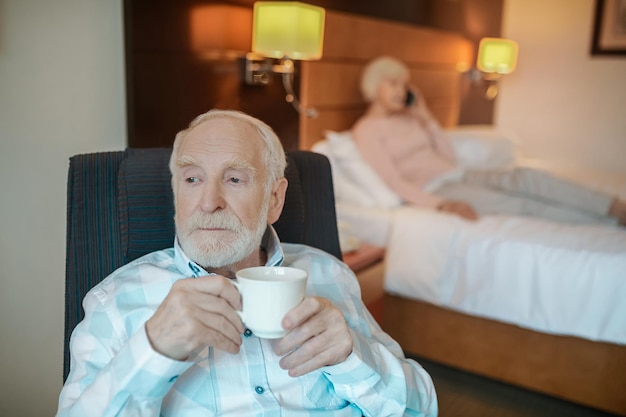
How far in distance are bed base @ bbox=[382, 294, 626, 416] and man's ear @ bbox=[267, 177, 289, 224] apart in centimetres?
141

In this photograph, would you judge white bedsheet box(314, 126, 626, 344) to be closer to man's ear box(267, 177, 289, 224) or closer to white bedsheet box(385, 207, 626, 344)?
white bedsheet box(385, 207, 626, 344)

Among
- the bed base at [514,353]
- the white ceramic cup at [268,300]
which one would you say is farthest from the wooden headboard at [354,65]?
the white ceramic cup at [268,300]

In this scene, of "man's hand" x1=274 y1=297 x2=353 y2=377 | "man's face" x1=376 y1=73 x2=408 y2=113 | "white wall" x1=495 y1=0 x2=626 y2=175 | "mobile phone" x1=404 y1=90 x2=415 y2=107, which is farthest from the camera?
"white wall" x1=495 y1=0 x2=626 y2=175

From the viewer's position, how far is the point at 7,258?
160 cm

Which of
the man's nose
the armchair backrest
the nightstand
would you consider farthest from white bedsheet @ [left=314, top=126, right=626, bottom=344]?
the man's nose

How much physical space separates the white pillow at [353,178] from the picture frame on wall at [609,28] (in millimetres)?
2859

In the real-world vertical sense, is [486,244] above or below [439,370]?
above

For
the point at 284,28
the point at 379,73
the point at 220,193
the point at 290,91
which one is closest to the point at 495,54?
the point at 379,73

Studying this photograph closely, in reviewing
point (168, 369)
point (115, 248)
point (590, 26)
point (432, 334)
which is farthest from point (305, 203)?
point (590, 26)

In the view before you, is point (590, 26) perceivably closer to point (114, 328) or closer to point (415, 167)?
point (415, 167)

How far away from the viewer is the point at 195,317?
86cm

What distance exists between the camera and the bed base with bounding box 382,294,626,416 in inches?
88.5

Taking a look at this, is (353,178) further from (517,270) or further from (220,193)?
(220,193)

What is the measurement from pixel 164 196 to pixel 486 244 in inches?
58.0
